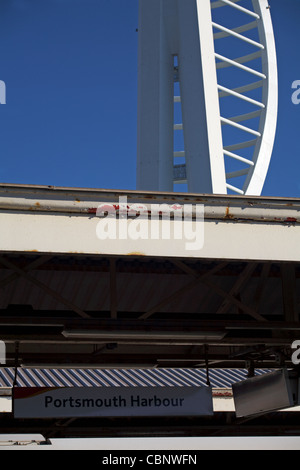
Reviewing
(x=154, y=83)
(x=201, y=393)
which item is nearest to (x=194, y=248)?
(x=201, y=393)

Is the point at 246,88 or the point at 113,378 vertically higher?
the point at 246,88

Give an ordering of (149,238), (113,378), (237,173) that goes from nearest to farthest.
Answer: (149,238) → (113,378) → (237,173)

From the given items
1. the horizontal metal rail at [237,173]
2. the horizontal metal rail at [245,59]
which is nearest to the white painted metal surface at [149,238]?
the horizontal metal rail at [237,173]

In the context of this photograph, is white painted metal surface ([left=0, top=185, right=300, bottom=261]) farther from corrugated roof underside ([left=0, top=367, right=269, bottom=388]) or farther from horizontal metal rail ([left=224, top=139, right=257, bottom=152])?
horizontal metal rail ([left=224, top=139, right=257, bottom=152])

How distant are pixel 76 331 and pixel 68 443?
27.5 ft

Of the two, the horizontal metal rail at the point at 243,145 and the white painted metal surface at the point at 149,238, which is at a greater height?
the horizontal metal rail at the point at 243,145

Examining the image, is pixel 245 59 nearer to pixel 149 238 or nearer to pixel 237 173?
pixel 237 173

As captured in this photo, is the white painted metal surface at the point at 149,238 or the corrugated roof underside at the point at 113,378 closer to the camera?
the white painted metal surface at the point at 149,238

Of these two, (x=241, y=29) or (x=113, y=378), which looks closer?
(x=113, y=378)

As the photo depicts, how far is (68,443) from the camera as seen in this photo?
15.8 m

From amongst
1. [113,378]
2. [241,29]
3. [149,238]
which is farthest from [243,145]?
[149,238]

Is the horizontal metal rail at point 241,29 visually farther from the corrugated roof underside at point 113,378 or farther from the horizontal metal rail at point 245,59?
the corrugated roof underside at point 113,378
